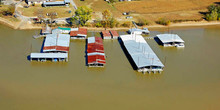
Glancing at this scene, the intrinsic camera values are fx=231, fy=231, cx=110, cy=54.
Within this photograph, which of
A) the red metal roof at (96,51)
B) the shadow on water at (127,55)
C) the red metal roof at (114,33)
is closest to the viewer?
the red metal roof at (96,51)

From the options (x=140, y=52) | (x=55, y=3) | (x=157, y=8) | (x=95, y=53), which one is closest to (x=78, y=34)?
(x=95, y=53)

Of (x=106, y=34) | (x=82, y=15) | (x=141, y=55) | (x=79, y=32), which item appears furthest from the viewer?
(x=82, y=15)

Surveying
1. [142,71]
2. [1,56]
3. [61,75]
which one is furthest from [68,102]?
[1,56]

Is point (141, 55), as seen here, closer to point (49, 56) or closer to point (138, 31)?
point (138, 31)

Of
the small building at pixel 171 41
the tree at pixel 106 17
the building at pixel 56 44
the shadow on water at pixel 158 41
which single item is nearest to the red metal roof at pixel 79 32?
the building at pixel 56 44

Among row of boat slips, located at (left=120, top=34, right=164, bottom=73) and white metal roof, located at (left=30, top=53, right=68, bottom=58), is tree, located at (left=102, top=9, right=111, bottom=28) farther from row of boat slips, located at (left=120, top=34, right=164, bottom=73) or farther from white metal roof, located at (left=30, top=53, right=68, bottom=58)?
white metal roof, located at (left=30, top=53, right=68, bottom=58)

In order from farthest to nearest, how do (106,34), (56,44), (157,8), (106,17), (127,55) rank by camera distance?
(157,8), (106,17), (106,34), (56,44), (127,55)

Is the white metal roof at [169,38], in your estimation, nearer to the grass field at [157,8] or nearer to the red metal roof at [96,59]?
the grass field at [157,8]
